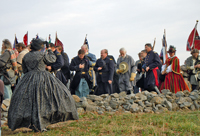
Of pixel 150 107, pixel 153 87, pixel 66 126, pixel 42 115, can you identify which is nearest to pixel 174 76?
pixel 153 87

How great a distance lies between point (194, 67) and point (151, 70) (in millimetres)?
2631

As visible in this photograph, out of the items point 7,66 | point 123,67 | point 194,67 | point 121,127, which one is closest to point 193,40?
point 194,67

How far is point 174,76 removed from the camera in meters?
10.7

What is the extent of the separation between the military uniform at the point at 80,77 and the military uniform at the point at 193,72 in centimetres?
462

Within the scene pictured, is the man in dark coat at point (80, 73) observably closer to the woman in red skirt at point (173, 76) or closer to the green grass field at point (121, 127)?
the green grass field at point (121, 127)

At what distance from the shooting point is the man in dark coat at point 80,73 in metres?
9.60

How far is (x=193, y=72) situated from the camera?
1196 centimetres

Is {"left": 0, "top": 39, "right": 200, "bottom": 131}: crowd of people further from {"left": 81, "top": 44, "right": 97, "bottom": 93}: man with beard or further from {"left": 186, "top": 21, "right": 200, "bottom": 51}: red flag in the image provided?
{"left": 186, "top": 21, "right": 200, "bottom": 51}: red flag

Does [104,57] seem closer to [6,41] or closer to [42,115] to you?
[6,41]

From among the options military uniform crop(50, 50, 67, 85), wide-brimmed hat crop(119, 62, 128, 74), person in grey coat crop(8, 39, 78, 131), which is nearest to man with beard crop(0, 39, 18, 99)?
military uniform crop(50, 50, 67, 85)

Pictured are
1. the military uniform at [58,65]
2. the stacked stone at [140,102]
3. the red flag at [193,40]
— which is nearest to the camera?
the stacked stone at [140,102]

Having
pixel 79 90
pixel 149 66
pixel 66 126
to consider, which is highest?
pixel 149 66

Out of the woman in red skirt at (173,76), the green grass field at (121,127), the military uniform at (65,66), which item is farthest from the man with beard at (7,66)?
the woman in red skirt at (173,76)

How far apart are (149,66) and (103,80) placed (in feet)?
5.29
